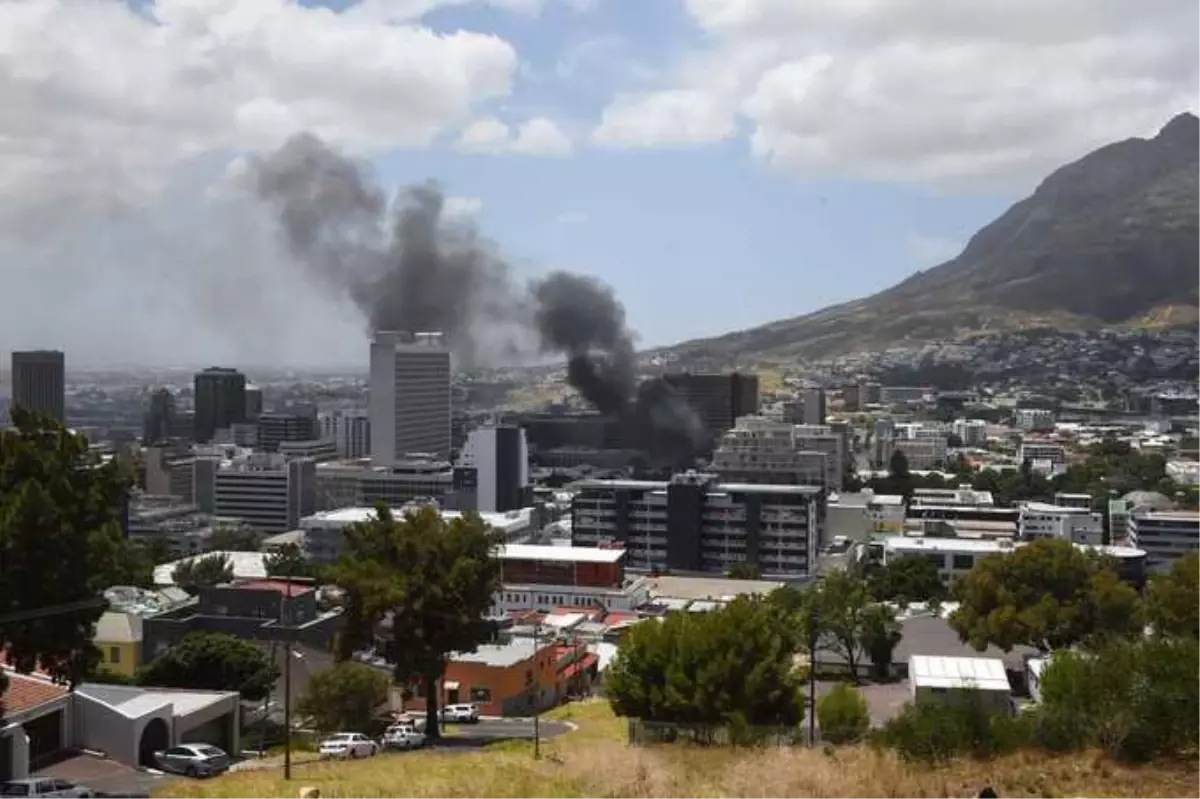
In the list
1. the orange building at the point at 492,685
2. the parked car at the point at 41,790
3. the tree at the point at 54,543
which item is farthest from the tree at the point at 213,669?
the parked car at the point at 41,790

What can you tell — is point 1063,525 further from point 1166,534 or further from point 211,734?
point 211,734

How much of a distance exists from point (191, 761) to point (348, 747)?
1.61 metres

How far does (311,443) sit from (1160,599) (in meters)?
66.0

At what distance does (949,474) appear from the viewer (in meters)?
69.1

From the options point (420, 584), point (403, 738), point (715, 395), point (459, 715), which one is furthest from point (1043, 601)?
Answer: point (715, 395)

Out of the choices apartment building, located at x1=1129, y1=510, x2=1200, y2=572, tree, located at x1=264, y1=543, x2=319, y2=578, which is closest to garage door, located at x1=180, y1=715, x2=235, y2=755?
tree, located at x1=264, y1=543, x2=319, y2=578

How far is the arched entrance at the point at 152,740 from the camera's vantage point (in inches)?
506

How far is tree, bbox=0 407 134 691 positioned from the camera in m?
9.78

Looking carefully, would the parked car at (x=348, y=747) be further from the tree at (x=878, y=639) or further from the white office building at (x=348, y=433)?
the white office building at (x=348, y=433)

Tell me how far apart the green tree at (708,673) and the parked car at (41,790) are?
496cm

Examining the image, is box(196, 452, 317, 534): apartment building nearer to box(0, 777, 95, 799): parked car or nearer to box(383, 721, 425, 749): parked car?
box(383, 721, 425, 749): parked car

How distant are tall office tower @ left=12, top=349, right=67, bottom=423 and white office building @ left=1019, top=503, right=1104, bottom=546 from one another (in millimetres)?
56329

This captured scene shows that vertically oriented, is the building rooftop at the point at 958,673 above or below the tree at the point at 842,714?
below

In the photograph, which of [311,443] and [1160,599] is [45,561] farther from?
[311,443]
